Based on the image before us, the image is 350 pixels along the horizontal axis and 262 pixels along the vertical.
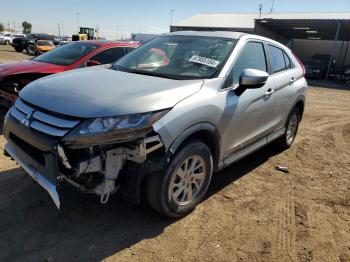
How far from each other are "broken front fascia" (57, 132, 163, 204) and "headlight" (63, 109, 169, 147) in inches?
3.5

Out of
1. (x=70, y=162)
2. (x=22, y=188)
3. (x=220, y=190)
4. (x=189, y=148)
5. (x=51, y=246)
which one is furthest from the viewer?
(x=220, y=190)

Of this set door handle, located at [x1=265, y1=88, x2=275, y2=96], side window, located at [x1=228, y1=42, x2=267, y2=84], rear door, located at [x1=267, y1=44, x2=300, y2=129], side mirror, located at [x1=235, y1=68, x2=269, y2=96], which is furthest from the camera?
rear door, located at [x1=267, y1=44, x2=300, y2=129]

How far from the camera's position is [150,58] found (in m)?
4.35

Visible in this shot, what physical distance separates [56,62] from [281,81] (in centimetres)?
422

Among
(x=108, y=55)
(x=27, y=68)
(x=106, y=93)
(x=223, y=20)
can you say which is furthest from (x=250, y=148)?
(x=223, y=20)

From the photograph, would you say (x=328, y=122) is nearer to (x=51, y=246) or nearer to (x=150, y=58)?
(x=150, y=58)

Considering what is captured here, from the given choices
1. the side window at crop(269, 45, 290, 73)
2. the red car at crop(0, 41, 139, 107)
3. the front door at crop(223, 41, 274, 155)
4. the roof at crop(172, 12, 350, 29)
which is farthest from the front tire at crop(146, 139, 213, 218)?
the roof at crop(172, 12, 350, 29)

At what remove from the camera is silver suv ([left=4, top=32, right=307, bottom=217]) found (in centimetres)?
283

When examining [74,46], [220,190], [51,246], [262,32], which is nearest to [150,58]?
[220,190]

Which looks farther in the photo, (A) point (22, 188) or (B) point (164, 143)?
(A) point (22, 188)

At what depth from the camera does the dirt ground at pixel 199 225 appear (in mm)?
3047

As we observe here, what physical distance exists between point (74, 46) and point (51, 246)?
514cm

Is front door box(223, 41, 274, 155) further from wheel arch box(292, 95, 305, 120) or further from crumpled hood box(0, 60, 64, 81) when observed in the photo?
crumpled hood box(0, 60, 64, 81)

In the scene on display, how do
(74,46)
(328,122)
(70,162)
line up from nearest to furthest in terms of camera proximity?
(70,162)
(74,46)
(328,122)
